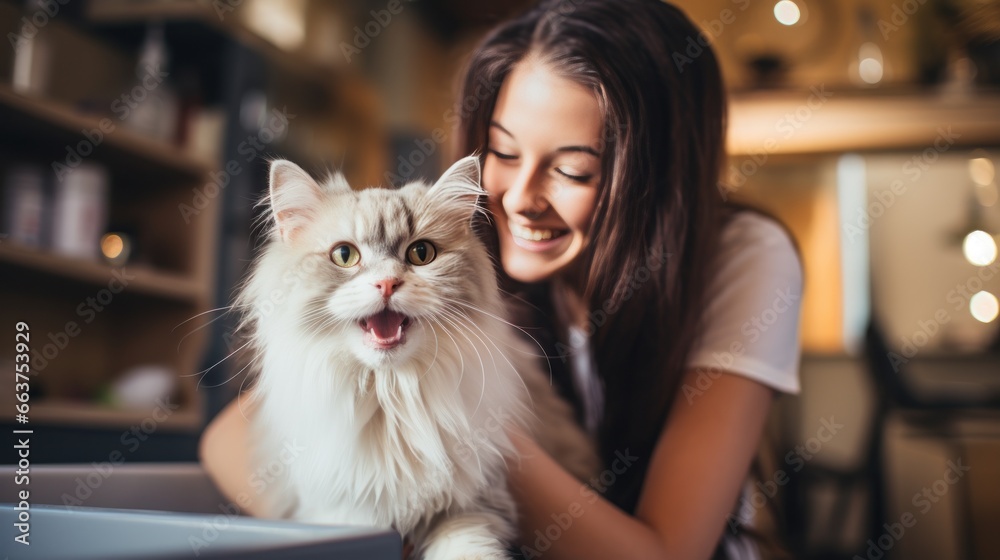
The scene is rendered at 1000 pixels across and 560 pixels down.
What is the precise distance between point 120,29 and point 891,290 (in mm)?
3099

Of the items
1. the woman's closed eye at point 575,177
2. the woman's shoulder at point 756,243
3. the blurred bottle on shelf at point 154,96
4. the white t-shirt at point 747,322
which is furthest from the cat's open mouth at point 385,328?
the blurred bottle on shelf at point 154,96

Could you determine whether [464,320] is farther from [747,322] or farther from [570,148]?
[747,322]

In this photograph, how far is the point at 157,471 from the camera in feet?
2.78

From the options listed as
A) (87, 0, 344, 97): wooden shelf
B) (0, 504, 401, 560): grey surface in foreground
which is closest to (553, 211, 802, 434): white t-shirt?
(0, 504, 401, 560): grey surface in foreground

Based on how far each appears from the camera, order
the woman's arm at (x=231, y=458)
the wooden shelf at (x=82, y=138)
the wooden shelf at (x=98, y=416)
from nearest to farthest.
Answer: the woman's arm at (x=231, y=458), the wooden shelf at (x=98, y=416), the wooden shelf at (x=82, y=138)

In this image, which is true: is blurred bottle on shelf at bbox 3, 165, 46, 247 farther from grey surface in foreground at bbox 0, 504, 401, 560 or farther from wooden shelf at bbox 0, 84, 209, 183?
grey surface in foreground at bbox 0, 504, 401, 560

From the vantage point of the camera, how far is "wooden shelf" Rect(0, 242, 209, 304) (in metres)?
1.19

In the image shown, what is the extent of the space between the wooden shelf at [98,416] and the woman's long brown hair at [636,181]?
0.69 m

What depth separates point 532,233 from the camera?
2.50 feet

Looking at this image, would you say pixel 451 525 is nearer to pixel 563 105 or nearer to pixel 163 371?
pixel 563 105

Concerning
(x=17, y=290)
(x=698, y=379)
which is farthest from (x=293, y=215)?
(x=17, y=290)

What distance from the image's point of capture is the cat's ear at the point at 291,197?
68 cm

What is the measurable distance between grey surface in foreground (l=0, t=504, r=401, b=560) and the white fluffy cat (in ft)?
0.59

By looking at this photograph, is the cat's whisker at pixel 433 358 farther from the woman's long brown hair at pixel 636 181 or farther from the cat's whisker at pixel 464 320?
the woman's long brown hair at pixel 636 181
